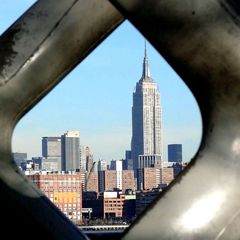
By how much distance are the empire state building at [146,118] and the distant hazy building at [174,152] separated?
18.3 ft

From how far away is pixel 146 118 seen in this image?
161625 mm

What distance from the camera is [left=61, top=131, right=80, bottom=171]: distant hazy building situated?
144875 millimetres

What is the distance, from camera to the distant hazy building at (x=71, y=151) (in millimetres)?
144875

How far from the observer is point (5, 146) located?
1.66m

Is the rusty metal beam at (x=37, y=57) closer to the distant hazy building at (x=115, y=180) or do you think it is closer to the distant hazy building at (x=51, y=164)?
the distant hazy building at (x=115, y=180)

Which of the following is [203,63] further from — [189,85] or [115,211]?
[115,211]

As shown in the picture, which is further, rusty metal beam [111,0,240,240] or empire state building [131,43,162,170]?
empire state building [131,43,162,170]

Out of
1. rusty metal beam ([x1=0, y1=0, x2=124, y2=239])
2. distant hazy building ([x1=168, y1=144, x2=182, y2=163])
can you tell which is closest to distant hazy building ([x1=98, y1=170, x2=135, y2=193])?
distant hazy building ([x1=168, y1=144, x2=182, y2=163])

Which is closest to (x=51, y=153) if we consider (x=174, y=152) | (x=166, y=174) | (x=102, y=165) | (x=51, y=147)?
(x=51, y=147)

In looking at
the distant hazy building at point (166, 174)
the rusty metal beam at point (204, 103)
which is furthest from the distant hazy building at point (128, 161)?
the rusty metal beam at point (204, 103)

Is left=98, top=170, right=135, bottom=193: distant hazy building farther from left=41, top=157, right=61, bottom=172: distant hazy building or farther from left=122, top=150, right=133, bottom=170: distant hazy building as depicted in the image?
left=122, top=150, right=133, bottom=170: distant hazy building

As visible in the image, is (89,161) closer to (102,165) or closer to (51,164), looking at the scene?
(51,164)

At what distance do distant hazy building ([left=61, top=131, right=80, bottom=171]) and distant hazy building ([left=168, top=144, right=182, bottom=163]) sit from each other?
69.8ft

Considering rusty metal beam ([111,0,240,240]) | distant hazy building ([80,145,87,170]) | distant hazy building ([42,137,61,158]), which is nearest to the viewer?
rusty metal beam ([111,0,240,240])
